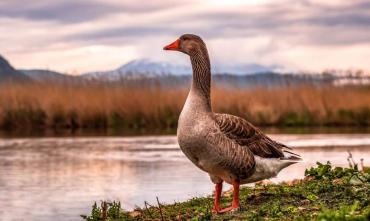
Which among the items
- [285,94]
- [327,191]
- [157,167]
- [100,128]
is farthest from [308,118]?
[327,191]

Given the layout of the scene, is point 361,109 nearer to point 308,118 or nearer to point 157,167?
point 308,118

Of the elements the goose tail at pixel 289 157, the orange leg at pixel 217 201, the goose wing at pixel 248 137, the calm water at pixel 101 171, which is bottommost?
the calm water at pixel 101 171

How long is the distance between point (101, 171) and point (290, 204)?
27.0ft

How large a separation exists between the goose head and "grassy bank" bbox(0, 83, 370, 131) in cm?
2142

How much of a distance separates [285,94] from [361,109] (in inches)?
129

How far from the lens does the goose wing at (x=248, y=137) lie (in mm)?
8445

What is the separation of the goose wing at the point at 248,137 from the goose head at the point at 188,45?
2.83ft

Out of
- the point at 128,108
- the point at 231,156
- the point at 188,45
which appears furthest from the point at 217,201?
the point at 128,108

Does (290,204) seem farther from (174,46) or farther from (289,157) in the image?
(174,46)

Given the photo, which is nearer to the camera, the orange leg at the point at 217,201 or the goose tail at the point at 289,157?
the orange leg at the point at 217,201

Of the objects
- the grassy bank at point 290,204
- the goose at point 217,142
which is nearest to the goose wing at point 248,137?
the goose at point 217,142

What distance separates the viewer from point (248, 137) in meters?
8.70

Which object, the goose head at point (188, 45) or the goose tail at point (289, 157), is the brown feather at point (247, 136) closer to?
the goose tail at point (289, 157)

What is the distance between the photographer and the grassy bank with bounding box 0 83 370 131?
3097 cm
